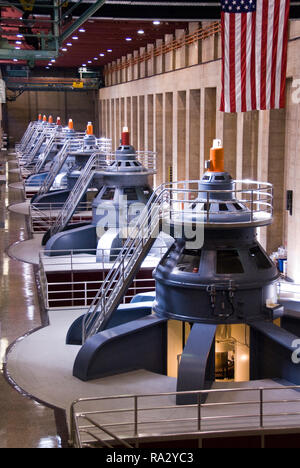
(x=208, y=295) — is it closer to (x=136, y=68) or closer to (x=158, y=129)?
(x=158, y=129)

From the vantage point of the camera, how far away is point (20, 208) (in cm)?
2967

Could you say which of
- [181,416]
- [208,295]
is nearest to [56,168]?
[208,295]

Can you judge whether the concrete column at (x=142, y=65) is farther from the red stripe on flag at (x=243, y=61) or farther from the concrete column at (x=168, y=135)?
the red stripe on flag at (x=243, y=61)

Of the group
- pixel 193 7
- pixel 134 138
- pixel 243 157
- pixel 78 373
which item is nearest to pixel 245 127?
pixel 243 157

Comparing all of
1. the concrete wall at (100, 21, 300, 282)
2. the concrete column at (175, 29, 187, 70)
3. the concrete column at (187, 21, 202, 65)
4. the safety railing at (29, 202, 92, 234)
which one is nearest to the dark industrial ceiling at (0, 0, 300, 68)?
the concrete column at (175, 29, 187, 70)

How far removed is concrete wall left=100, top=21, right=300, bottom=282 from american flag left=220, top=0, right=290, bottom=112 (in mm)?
5660

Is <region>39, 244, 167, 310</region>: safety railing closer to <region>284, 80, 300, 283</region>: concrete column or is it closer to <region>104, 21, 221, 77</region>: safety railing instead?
<region>284, 80, 300, 283</region>: concrete column

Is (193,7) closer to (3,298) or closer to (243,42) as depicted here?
(243,42)

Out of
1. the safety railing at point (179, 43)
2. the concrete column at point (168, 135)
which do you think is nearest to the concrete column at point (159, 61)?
the safety railing at point (179, 43)

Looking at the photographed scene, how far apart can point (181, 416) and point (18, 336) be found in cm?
437

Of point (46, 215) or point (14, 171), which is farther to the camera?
point (14, 171)

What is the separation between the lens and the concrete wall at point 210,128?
19.0m

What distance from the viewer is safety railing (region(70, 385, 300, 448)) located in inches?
345

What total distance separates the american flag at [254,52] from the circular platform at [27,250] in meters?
8.65
